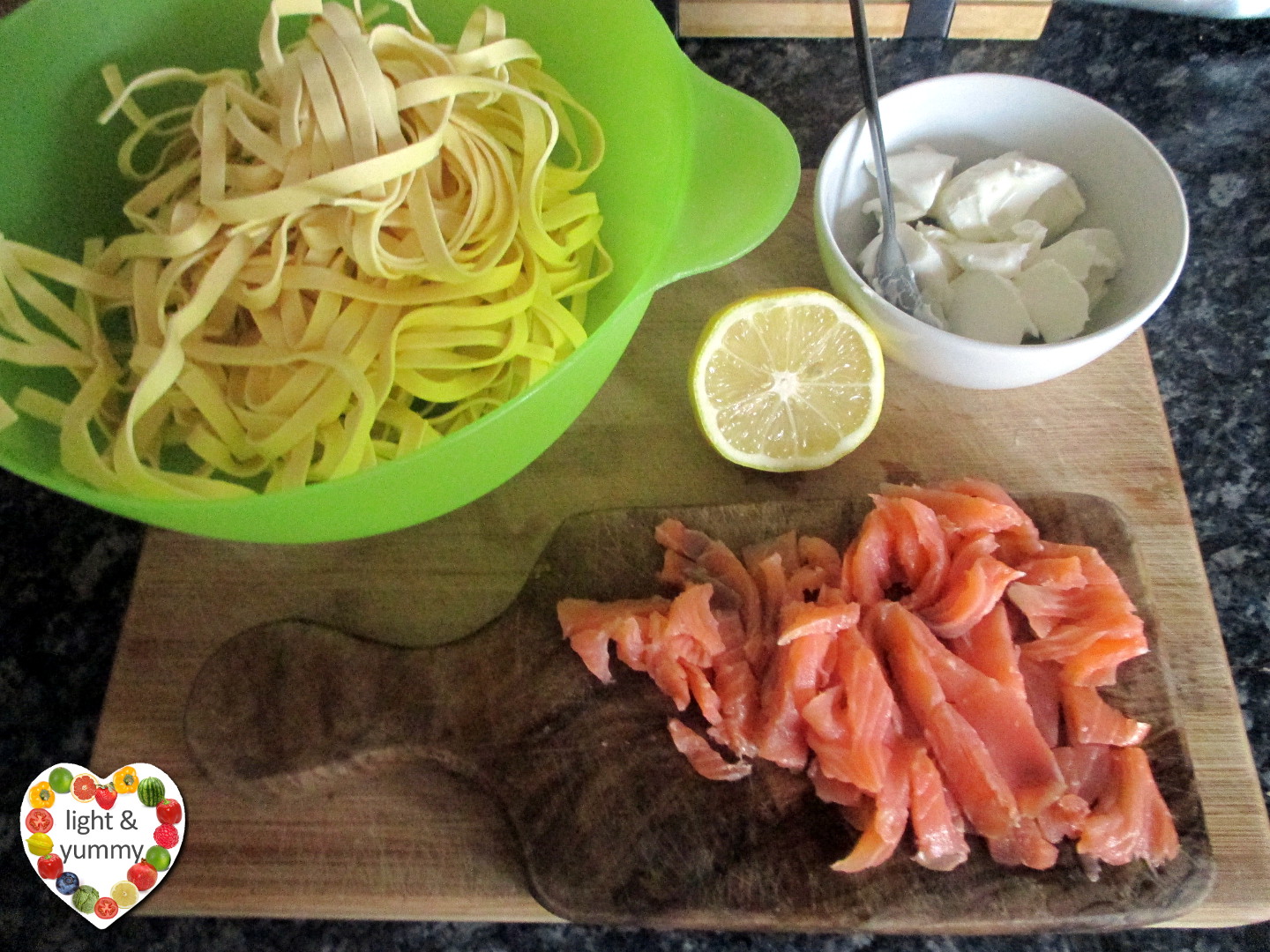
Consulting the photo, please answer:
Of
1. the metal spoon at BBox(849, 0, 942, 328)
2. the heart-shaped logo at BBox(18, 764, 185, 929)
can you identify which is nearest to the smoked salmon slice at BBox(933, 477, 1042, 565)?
the metal spoon at BBox(849, 0, 942, 328)

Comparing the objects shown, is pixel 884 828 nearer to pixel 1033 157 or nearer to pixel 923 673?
pixel 923 673

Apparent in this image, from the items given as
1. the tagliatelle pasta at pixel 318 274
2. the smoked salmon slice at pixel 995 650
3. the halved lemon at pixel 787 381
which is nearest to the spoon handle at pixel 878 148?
the halved lemon at pixel 787 381

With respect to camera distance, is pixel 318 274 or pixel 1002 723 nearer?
pixel 1002 723

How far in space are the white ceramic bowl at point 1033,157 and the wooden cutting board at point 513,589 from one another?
12cm

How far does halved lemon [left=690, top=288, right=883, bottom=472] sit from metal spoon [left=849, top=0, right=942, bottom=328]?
0.09m

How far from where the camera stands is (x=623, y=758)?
3.84 ft

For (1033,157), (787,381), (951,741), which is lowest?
(951,741)

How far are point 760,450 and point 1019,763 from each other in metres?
0.56

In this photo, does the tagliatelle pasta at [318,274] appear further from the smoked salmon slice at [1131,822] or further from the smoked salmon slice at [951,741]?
the smoked salmon slice at [1131,822]

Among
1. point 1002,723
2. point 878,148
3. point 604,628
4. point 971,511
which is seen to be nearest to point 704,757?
point 604,628

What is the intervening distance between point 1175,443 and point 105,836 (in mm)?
1824

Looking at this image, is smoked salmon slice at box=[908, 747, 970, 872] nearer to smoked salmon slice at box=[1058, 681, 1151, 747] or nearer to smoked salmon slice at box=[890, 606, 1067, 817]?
smoked salmon slice at box=[890, 606, 1067, 817]

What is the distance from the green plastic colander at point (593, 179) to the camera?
102 cm

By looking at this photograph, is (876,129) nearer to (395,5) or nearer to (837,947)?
(395,5)
